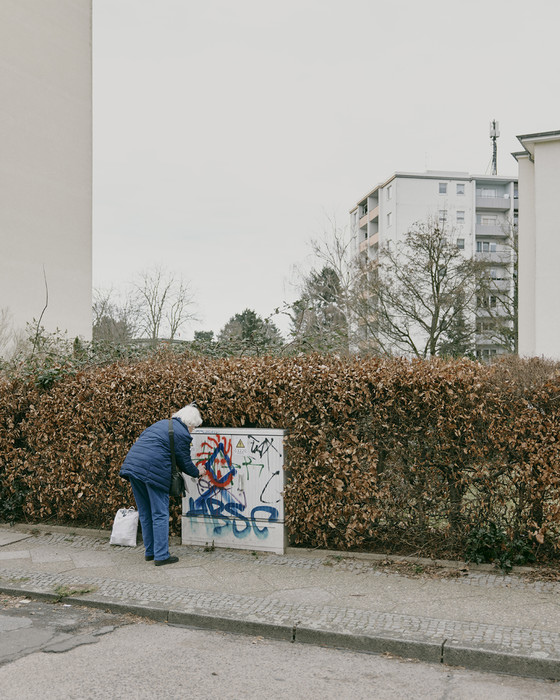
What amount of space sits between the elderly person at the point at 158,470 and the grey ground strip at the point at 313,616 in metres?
0.74

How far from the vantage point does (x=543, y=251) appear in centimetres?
3005

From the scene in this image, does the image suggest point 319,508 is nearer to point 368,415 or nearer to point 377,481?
point 377,481

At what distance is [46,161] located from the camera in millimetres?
26156

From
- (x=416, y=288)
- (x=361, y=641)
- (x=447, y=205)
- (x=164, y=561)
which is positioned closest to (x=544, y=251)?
(x=416, y=288)

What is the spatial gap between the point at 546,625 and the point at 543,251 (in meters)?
27.4

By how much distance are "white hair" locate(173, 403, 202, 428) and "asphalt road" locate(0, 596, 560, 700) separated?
2.27 metres

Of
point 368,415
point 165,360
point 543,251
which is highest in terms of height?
point 543,251

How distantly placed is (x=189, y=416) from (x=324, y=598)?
2.46 metres

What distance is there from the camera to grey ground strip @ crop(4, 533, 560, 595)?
20.5 feet

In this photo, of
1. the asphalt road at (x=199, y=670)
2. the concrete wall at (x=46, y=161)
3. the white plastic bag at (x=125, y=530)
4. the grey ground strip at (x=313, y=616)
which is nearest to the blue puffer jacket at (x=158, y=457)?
the white plastic bag at (x=125, y=530)

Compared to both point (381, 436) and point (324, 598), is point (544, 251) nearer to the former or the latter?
point (381, 436)

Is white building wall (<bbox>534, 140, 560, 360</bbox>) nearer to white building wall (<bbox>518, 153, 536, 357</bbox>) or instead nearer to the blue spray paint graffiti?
white building wall (<bbox>518, 153, 536, 357</bbox>)

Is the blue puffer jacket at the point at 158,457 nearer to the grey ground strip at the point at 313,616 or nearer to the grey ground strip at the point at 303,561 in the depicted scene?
the grey ground strip at the point at 303,561

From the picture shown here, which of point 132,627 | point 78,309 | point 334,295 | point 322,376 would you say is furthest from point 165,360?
point 334,295
